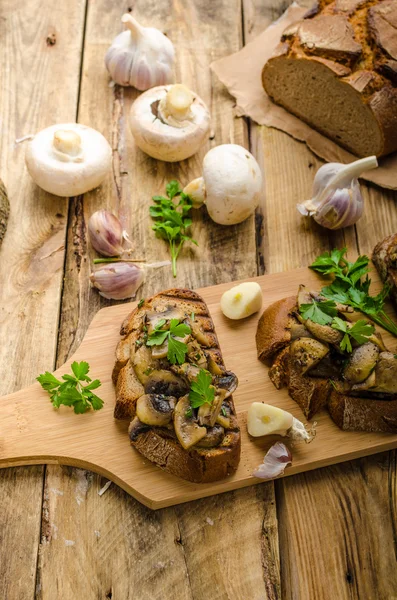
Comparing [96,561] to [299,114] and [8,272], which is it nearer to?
[8,272]

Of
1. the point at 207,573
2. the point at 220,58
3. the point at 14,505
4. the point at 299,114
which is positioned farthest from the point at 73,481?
the point at 220,58

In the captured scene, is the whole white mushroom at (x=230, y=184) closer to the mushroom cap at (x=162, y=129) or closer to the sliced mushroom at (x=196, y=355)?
the mushroom cap at (x=162, y=129)

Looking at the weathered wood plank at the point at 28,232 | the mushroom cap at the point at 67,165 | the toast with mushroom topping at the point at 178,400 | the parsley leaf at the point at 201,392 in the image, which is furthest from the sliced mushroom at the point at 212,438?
the mushroom cap at the point at 67,165

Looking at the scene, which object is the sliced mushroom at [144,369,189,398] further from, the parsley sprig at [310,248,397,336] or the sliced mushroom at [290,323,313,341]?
the parsley sprig at [310,248,397,336]

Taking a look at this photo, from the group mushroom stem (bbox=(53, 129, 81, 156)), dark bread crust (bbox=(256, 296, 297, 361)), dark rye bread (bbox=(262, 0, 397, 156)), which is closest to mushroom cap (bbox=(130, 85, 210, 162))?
mushroom stem (bbox=(53, 129, 81, 156))

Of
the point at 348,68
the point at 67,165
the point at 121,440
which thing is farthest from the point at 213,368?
the point at 348,68
